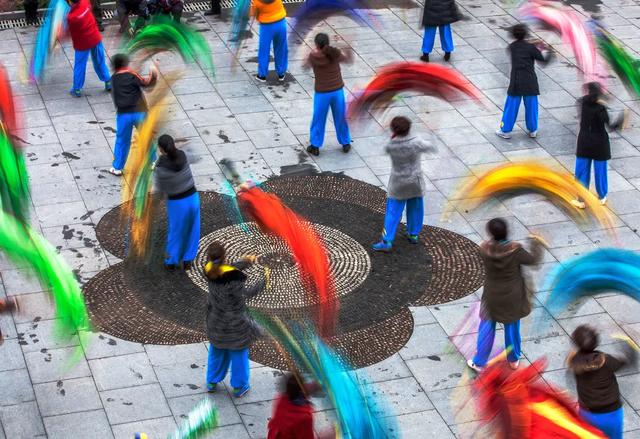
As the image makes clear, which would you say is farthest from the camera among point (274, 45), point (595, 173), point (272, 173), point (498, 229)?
point (274, 45)

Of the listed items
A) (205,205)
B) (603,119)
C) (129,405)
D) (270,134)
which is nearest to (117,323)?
(129,405)

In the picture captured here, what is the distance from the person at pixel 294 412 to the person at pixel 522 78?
6.96 m

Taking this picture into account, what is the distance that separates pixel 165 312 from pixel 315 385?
2969mm

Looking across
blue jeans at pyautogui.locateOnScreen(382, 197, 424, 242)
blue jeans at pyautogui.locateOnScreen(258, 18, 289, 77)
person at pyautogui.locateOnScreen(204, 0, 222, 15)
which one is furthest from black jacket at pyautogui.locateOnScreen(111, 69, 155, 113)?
person at pyautogui.locateOnScreen(204, 0, 222, 15)

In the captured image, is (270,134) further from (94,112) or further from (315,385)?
(315,385)

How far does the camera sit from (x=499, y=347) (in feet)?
34.8

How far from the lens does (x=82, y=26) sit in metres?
15.2

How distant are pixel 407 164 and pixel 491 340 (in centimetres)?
219

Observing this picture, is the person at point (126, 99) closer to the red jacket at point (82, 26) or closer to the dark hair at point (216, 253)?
the red jacket at point (82, 26)

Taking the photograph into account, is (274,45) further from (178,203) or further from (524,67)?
(178,203)

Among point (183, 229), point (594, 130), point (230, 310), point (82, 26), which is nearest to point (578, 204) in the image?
point (594, 130)

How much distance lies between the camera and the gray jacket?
458 inches

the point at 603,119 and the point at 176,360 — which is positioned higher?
the point at 603,119

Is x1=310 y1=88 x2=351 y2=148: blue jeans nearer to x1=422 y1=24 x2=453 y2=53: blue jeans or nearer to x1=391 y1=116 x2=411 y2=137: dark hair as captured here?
x1=391 y1=116 x2=411 y2=137: dark hair
